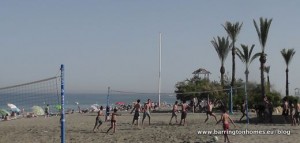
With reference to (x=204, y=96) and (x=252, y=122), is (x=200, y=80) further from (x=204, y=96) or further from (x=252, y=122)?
(x=252, y=122)

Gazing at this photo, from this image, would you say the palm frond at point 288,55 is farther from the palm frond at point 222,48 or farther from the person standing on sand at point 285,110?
the person standing on sand at point 285,110

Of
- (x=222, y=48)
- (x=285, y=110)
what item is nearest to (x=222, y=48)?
(x=222, y=48)

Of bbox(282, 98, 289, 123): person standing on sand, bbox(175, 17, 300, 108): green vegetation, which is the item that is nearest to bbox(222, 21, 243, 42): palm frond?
bbox(175, 17, 300, 108): green vegetation

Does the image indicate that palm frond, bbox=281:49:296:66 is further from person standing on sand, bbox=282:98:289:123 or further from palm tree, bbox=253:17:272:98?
person standing on sand, bbox=282:98:289:123

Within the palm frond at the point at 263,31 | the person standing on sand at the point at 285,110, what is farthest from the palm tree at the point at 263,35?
the person standing on sand at the point at 285,110

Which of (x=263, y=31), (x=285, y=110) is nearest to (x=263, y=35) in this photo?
(x=263, y=31)

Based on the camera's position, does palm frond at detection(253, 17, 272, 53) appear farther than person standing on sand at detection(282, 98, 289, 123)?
Yes

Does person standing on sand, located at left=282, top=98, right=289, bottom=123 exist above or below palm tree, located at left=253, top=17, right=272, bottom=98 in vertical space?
below

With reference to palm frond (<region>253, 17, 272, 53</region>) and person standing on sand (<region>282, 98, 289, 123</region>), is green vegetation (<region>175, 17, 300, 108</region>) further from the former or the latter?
A: person standing on sand (<region>282, 98, 289, 123</region>)

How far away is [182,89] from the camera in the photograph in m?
38.9

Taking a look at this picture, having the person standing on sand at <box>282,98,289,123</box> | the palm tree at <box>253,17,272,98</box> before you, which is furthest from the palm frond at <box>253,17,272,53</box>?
the person standing on sand at <box>282,98,289,123</box>

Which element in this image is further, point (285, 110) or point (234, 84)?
point (234, 84)

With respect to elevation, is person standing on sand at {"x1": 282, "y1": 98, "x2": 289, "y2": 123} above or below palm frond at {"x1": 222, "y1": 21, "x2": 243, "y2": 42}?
below

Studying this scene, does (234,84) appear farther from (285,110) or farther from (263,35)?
(285,110)
